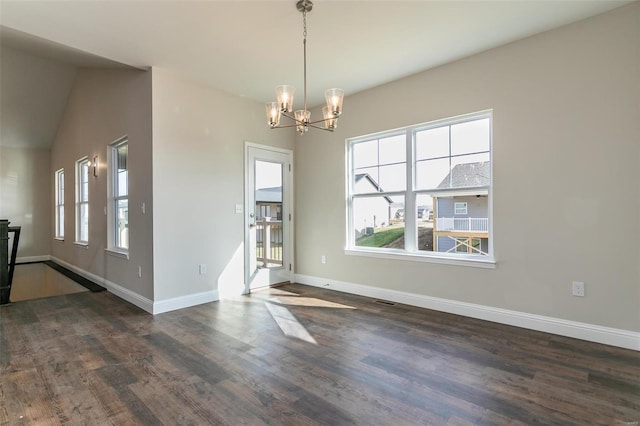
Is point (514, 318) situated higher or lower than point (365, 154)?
lower

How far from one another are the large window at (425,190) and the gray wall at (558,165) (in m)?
0.17

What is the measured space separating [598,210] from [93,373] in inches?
161

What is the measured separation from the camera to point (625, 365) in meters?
2.33

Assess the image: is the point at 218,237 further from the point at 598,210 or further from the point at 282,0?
the point at 598,210

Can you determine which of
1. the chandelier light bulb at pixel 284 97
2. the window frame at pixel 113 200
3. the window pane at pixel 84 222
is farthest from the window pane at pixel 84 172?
the chandelier light bulb at pixel 284 97

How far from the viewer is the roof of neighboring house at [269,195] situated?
479cm

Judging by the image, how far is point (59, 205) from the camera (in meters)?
7.64

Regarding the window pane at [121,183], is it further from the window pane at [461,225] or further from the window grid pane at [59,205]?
the window pane at [461,225]

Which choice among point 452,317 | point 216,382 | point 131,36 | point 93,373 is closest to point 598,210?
point 452,317

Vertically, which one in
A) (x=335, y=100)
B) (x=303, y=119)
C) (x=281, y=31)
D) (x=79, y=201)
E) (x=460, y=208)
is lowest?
(x=460, y=208)

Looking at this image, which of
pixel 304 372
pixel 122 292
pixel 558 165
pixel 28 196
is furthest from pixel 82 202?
pixel 558 165

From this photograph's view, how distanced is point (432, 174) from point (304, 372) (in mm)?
2589

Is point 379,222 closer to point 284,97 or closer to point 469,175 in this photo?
point 469,175

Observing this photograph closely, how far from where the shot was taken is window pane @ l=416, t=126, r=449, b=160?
369cm
